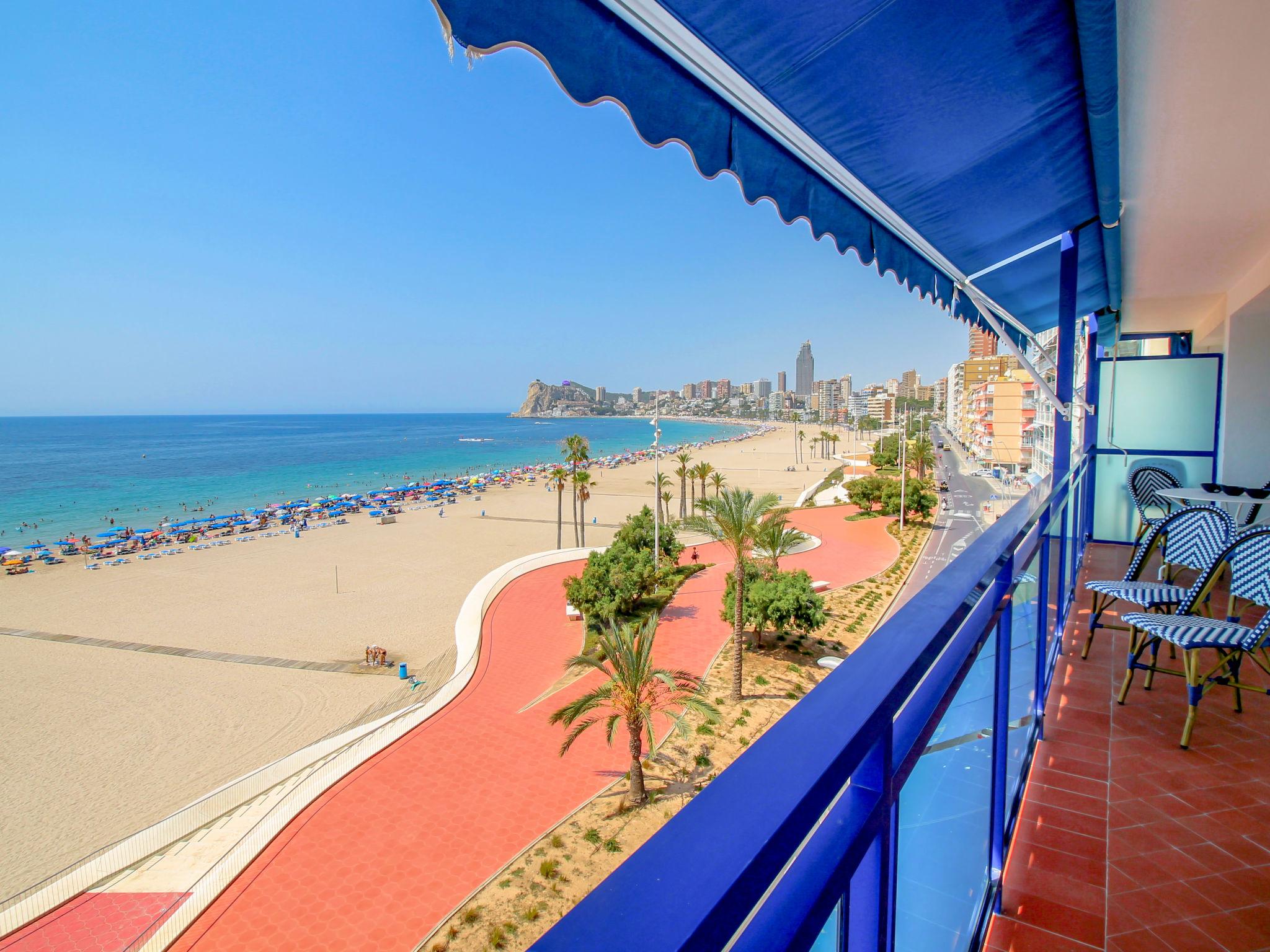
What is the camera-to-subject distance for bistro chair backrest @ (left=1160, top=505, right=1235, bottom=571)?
3.21m

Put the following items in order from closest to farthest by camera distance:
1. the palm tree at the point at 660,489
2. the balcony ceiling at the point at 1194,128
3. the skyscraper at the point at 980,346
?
the balcony ceiling at the point at 1194,128 → the palm tree at the point at 660,489 → the skyscraper at the point at 980,346

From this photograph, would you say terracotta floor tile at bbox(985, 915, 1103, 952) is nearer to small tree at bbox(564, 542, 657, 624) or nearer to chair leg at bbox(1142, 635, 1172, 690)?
chair leg at bbox(1142, 635, 1172, 690)

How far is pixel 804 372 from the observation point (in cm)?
16375

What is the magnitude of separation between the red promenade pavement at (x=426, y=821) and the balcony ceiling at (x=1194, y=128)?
8.49m

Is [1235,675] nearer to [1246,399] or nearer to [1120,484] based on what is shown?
[1246,399]

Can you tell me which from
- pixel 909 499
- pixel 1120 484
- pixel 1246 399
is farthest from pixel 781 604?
pixel 909 499

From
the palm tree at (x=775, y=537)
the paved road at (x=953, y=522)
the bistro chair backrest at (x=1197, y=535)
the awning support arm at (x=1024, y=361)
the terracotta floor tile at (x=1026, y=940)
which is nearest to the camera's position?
the terracotta floor tile at (x=1026, y=940)

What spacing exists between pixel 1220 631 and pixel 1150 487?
4286 mm

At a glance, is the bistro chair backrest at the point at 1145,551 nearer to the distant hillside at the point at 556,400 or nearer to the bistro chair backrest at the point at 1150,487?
the bistro chair backrest at the point at 1150,487

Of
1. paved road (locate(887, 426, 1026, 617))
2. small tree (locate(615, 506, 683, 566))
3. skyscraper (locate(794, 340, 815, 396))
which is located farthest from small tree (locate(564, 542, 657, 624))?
skyscraper (locate(794, 340, 815, 396))

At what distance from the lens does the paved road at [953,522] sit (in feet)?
54.1

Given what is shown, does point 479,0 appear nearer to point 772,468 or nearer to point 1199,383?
point 1199,383

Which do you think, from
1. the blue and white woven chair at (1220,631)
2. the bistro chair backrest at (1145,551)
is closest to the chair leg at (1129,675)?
the blue and white woven chair at (1220,631)

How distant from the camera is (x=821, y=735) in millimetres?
521
